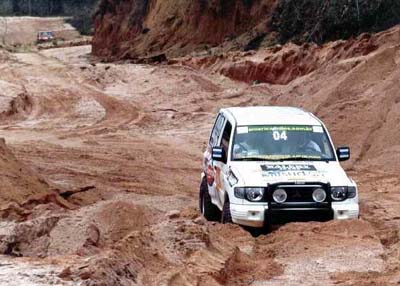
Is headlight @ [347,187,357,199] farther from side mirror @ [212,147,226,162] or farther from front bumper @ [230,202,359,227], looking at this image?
side mirror @ [212,147,226,162]

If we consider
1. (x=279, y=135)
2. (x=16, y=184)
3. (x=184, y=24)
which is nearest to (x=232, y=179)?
(x=279, y=135)

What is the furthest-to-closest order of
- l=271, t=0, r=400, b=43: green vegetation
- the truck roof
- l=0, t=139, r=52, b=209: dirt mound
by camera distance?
l=271, t=0, r=400, b=43: green vegetation
l=0, t=139, r=52, b=209: dirt mound
the truck roof

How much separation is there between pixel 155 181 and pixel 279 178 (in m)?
8.62

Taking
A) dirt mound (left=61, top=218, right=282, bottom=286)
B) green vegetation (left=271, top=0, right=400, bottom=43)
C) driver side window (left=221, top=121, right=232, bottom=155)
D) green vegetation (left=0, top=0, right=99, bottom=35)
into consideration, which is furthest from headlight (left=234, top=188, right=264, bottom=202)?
green vegetation (left=0, top=0, right=99, bottom=35)

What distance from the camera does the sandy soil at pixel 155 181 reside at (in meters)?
9.19

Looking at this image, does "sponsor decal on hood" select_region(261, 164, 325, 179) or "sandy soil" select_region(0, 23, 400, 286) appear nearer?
"sandy soil" select_region(0, 23, 400, 286)

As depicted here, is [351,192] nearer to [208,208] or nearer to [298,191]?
[298,191]

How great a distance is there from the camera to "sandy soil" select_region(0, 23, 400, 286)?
30.1ft

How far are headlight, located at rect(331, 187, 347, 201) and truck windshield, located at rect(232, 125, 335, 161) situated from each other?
0.85 m

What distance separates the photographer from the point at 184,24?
5272cm

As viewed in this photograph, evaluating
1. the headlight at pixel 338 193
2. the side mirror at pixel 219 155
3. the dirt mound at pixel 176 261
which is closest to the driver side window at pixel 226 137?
the side mirror at pixel 219 155

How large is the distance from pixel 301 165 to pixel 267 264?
2.39 metres

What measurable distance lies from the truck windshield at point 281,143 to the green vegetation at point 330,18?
25.2 meters

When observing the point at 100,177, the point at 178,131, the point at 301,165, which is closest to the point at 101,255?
the point at 301,165
